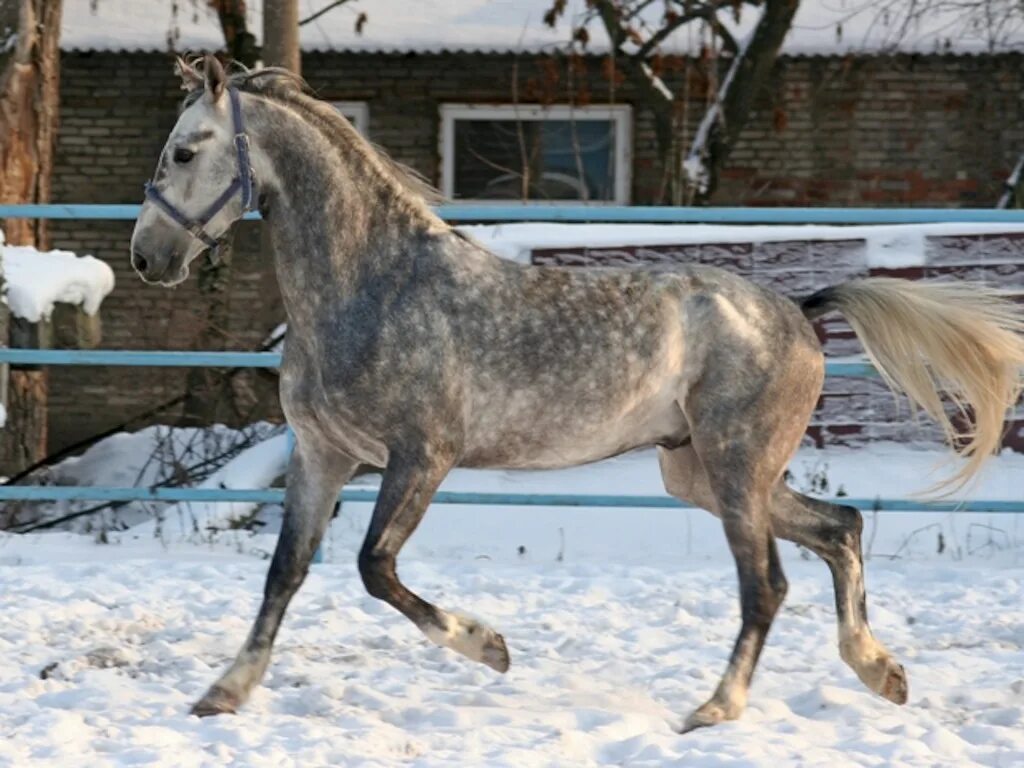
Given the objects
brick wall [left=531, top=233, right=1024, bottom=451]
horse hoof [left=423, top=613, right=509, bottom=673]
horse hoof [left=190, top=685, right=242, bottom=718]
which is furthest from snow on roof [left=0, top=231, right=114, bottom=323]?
horse hoof [left=423, top=613, right=509, bottom=673]

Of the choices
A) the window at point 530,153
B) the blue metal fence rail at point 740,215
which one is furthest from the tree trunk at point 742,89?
the blue metal fence rail at point 740,215

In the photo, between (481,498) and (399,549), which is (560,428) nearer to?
(399,549)

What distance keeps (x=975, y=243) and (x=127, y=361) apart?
152 inches

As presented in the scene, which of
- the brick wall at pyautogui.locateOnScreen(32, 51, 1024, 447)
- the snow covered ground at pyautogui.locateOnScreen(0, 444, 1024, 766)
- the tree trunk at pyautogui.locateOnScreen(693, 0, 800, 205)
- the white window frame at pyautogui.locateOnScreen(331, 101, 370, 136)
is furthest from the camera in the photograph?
the white window frame at pyautogui.locateOnScreen(331, 101, 370, 136)

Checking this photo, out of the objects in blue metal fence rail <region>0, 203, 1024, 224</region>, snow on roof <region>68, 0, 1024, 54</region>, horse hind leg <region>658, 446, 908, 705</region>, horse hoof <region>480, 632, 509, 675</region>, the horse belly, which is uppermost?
snow on roof <region>68, 0, 1024, 54</region>

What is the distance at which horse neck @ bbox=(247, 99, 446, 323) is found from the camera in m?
4.48

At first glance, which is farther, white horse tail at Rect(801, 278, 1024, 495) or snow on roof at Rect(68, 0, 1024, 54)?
snow on roof at Rect(68, 0, 1024, 54)

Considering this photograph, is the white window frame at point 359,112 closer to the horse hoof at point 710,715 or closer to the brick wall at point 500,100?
the brick wall at point 500,100

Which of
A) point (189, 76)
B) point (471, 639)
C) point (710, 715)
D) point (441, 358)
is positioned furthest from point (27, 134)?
point (710, 715)

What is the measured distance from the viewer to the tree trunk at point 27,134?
8.63 meters

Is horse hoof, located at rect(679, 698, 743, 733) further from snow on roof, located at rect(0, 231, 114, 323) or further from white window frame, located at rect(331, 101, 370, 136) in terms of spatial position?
white window frame, located at rect(331, 101, 370, 136)

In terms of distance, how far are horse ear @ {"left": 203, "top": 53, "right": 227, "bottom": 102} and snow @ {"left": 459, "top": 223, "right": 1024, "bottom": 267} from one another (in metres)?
3.51

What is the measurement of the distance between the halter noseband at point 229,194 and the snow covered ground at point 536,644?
124 cm

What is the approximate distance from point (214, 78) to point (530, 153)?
28.9 ft
